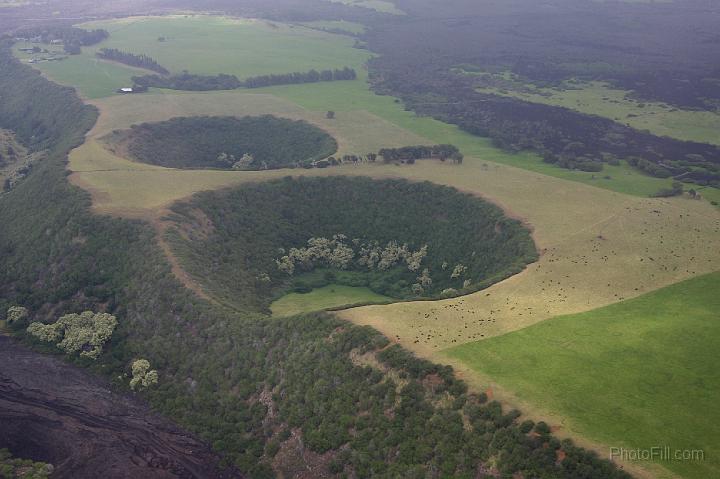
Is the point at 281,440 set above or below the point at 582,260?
below

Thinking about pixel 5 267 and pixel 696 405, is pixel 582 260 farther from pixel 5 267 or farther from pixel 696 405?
pixel 5 267

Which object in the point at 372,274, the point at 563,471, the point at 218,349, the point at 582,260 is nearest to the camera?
the point at 563,471

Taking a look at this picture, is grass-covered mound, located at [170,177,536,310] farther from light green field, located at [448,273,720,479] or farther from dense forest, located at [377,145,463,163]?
light green field, located at [448,273,720,479]

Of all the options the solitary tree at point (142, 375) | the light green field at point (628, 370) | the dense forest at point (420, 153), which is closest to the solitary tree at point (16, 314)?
the solitary tree at point (142, 375)

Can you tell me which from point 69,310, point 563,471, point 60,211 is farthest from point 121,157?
point 563,471

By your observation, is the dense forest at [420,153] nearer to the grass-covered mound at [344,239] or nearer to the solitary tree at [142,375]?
the grass-covered mound at [344,239]

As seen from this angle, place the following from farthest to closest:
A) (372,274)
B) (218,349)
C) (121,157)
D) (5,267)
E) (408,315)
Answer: (121,157), (372,274), (5,267), (218,349), (408,315)
